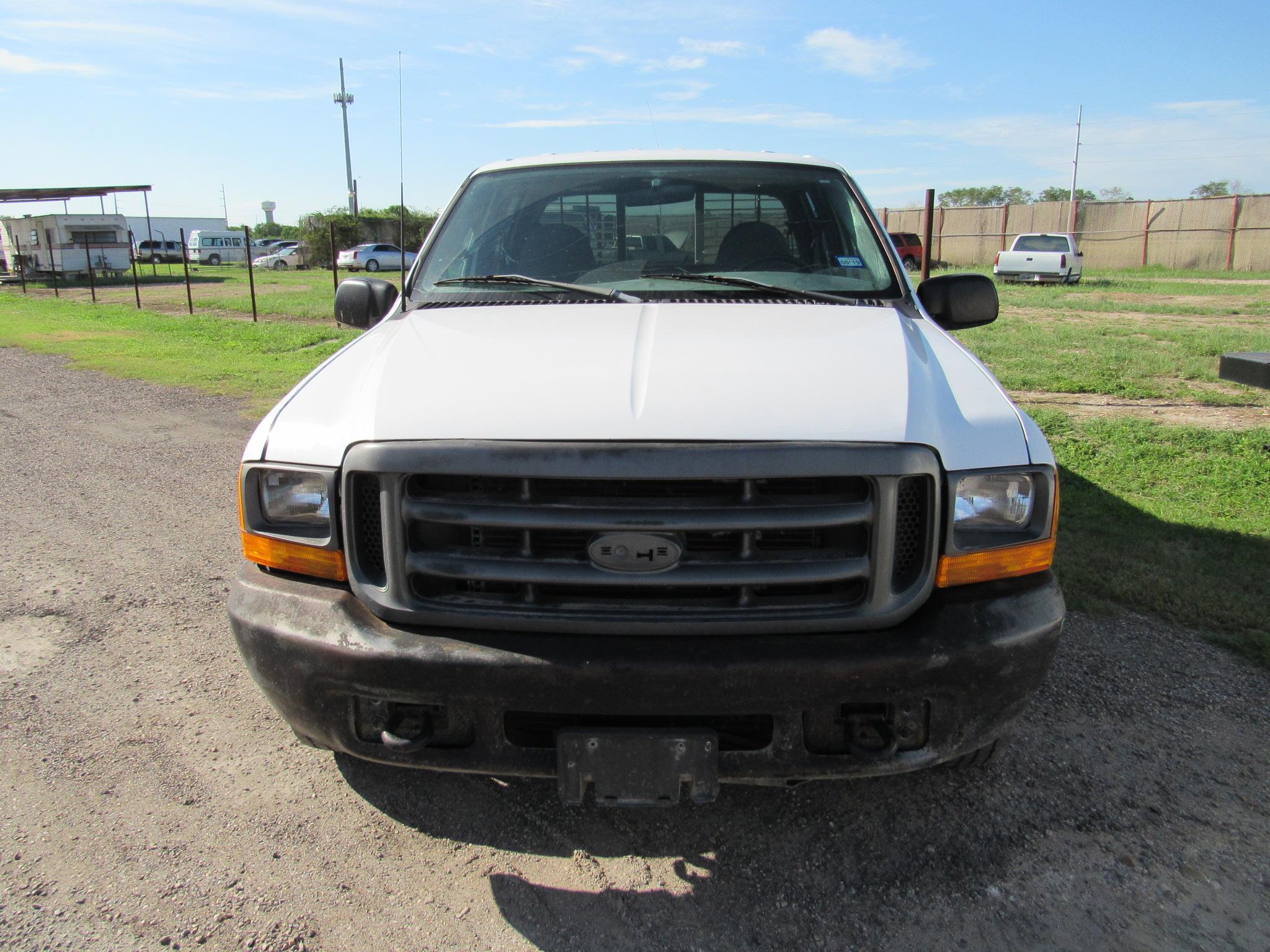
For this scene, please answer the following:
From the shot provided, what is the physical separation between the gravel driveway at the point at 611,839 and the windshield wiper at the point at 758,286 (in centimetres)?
154

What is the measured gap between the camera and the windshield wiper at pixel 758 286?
323 cm

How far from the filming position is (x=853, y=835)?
2658 millimetres

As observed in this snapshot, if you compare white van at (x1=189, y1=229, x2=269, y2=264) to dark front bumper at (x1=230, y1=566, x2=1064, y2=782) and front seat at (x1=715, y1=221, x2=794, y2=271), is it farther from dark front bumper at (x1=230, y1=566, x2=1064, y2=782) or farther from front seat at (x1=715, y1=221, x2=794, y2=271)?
dark front bumper at (x1=230, y1=566, x2=1064, y2=782)

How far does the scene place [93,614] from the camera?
4.14 m

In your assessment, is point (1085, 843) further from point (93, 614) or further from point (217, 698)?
point (93, 614)

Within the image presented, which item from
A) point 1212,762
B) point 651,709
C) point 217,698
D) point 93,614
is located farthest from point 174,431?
point 1212,762

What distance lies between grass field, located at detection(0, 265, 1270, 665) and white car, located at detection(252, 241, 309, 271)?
80.1 ft

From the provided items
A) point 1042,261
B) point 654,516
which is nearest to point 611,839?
point 654,516

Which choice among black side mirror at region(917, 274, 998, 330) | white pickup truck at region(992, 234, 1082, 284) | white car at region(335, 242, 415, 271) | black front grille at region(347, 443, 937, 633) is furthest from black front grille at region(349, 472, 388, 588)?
white car at region(335, 242, 415, 271)

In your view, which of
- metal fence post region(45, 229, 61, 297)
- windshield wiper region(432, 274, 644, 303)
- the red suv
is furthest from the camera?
metal fence post region(45, 229, 61, 297)

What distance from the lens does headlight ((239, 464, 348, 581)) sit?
238cm

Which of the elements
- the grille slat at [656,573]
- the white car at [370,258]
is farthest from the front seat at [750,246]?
the white car at [370,258]

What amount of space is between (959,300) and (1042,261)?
2501 cm

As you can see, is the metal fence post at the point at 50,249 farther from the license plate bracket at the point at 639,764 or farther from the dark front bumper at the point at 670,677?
the license plate bracket at the point at 639,764
